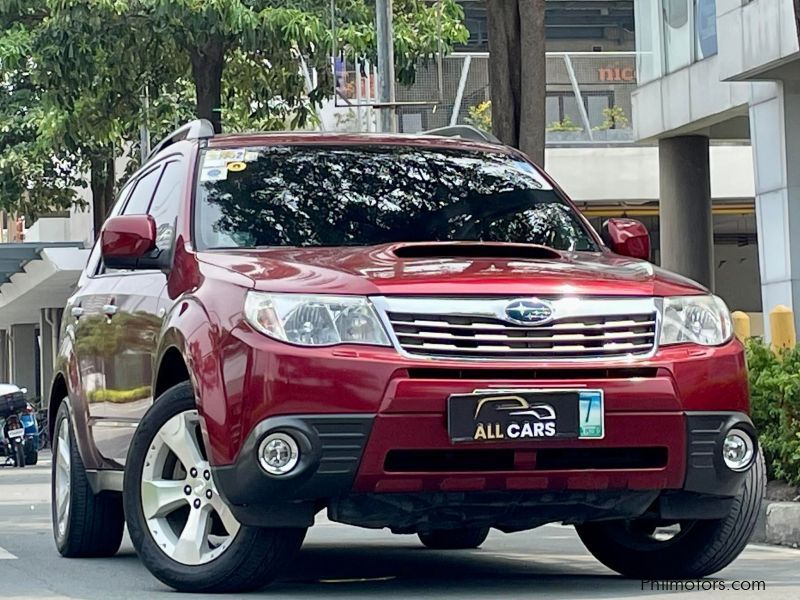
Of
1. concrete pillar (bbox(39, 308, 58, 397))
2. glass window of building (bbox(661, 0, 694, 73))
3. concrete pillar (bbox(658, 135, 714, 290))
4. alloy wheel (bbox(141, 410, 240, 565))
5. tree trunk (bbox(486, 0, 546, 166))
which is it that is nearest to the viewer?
alloy wheel (bbox(141, 410, 240, 565))

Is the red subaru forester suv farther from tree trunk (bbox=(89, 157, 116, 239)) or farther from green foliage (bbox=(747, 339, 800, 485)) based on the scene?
tree trunk (bbox=(89, 157, 116, 239))

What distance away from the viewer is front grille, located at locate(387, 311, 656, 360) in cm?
657

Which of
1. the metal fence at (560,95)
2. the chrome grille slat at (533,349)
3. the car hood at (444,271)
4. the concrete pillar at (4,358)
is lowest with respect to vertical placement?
the concrete pillar at (4,358)

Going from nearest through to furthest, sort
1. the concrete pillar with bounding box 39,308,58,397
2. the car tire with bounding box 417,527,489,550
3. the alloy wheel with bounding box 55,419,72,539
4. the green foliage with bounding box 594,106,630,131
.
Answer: the alloy wheel with bounding box 55,419,72,539, the car tire with bounding box 417,527,489,550, the green foliage with bounding box 594,106,630,131, the concrete pillar with bounding box 39,308,58,397

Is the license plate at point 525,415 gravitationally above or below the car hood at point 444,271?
below

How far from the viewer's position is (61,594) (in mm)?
7445

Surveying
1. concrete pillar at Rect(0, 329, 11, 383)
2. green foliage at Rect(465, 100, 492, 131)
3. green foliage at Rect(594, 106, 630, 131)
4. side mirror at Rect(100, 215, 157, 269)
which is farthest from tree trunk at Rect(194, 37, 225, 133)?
concrete pillar at Rect(0, 329, 11, 383)

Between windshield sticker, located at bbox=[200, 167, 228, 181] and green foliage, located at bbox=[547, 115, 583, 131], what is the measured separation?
26113mm

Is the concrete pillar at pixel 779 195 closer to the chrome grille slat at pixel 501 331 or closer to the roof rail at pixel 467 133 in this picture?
the roof rail at pixel 467 133

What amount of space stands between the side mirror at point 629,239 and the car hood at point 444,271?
69cm

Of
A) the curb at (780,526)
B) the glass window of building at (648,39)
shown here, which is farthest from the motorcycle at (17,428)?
the curb at (780,526)

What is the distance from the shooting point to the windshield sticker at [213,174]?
790cm

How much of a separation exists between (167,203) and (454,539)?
8.02ft

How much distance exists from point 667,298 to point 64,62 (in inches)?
667
